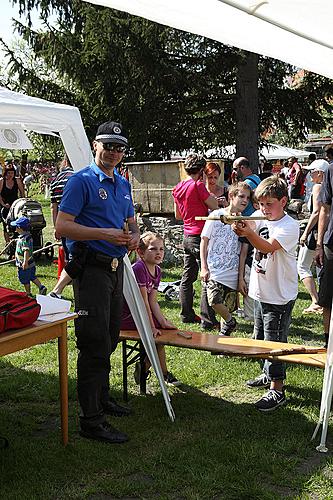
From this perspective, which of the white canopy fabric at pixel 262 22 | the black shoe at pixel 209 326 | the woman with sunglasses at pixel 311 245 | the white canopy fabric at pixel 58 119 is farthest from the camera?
the woman with sunglasses at pixel 311 245

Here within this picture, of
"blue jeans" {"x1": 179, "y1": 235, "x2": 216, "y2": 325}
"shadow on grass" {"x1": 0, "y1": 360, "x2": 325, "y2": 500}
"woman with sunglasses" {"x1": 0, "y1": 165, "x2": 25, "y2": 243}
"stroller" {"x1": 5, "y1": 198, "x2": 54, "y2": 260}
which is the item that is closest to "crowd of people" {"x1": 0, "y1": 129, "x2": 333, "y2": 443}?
"shadow on grass" {"x1": 0, "y1": 360, "x2": 325, "y2": 500}

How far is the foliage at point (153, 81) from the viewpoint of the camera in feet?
Answer: 48.0

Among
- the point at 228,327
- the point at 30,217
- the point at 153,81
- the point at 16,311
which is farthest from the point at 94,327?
the point at 153,81

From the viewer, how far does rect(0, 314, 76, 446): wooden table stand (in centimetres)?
365

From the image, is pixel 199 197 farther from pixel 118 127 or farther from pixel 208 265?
pixel 118 127

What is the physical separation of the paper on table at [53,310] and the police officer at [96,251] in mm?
102

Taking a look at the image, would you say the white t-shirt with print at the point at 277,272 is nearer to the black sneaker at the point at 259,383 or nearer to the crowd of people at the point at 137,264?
the crowd of people at the point at 137,264

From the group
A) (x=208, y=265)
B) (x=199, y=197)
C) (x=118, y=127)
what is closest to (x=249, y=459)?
(x=118, y=127)

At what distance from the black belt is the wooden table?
1.18ft

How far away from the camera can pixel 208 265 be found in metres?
6.36

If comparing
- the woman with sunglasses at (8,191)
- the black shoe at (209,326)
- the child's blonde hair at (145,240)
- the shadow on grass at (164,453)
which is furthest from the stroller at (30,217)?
the shadow on grass at (164,453)

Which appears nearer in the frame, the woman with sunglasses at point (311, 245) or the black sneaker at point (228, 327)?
the black sneaker at point (228, 327)

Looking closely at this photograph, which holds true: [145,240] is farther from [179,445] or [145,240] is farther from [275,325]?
[179,445]

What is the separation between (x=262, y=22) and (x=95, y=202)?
153 centimetres
